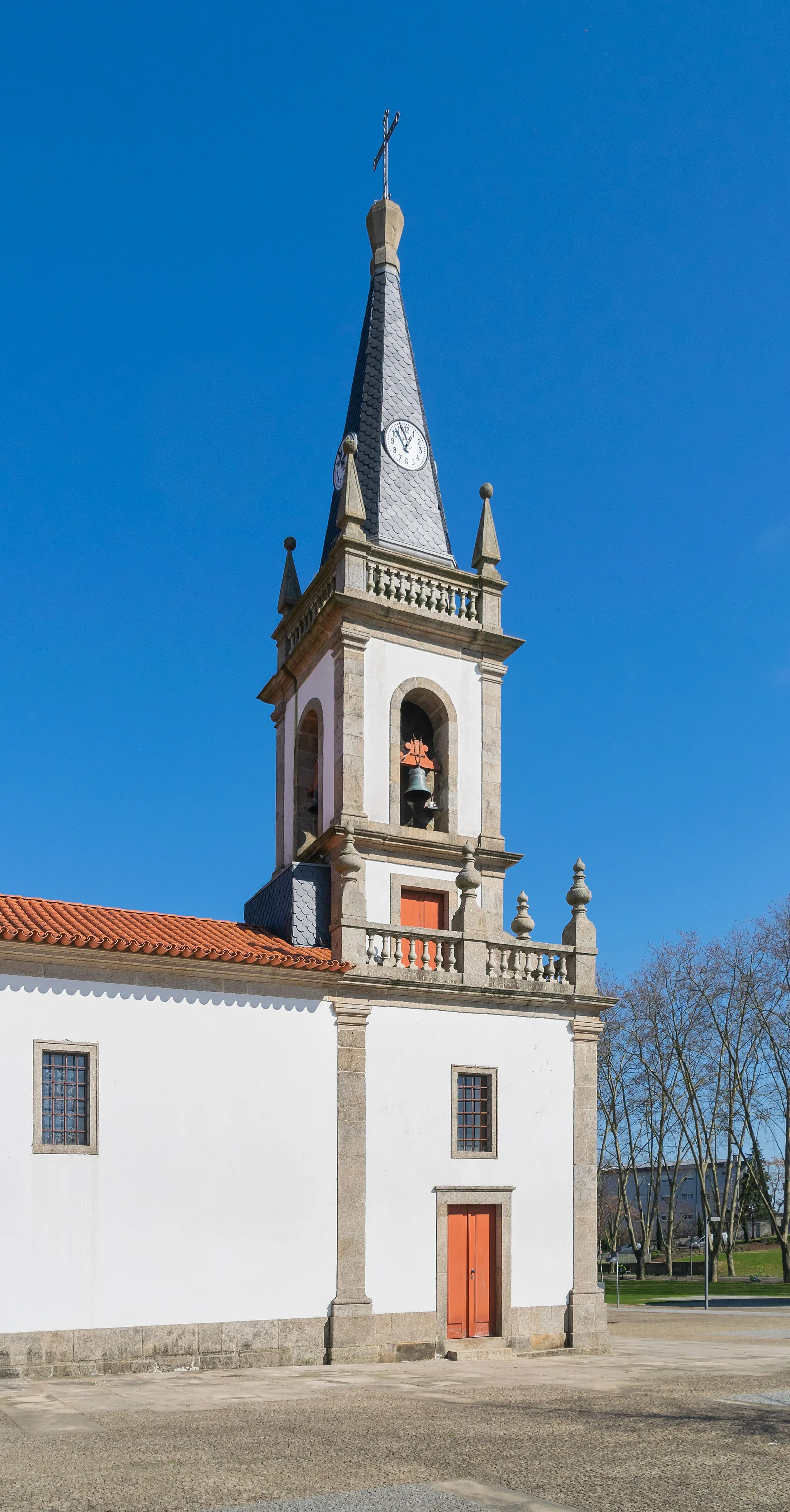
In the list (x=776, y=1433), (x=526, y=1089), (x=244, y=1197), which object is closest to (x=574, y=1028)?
(x=526, y=1089)

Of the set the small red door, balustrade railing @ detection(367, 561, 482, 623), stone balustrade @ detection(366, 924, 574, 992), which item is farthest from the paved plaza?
balustrade railing @ detection(367, 561, 482, 623)

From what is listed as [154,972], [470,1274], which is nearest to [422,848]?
[154,972]

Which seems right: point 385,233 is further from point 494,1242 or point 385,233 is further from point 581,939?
point 494,1242

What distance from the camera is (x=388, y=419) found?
26219mm

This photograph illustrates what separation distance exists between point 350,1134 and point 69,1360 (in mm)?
5093

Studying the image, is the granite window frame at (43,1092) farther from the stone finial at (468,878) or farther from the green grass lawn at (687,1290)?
the green grass lawn at (687,1290)

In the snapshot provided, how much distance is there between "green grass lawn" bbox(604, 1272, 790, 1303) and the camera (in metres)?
40.6

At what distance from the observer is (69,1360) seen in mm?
16531

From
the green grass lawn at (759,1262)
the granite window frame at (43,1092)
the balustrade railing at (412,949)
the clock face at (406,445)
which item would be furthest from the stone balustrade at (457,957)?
the green grass lawn at (759,1262)

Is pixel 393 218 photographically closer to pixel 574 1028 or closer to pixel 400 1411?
pixel 574 1028

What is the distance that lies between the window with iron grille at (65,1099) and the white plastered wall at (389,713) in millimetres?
7278

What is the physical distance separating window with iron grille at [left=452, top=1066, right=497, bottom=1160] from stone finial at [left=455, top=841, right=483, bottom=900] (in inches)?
115

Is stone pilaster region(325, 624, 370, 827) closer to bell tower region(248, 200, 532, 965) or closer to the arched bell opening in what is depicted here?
bell tower region(248, 200, 532, 965)

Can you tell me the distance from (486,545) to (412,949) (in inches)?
335
